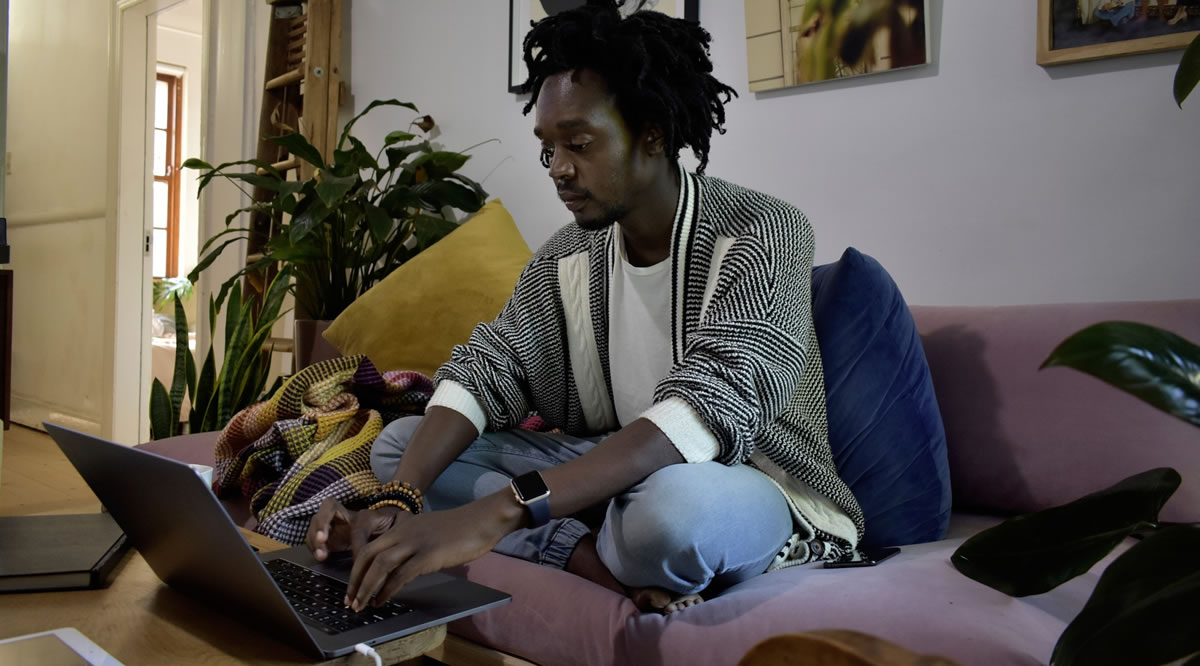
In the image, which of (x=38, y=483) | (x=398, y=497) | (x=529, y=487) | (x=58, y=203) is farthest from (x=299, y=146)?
(x=58, y=203)

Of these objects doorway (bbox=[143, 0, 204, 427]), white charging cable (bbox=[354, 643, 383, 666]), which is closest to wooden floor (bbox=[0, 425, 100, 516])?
white charging cable (bbox=[354, 643, 383, 666])

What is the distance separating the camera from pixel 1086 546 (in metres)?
0.66

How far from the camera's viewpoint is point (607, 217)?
146 centimetres

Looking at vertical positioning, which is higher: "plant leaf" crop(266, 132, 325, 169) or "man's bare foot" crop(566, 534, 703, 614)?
"plant leaf" crop(266, 132, 325, 169)

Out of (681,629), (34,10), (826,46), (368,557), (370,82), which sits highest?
(34,10)

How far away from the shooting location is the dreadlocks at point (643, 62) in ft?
4.73

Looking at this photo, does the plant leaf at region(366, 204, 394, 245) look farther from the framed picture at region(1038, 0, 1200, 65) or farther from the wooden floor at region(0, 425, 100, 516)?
the framed picture at region(1038, 0, 1200, 65)

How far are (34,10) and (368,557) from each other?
585 cm

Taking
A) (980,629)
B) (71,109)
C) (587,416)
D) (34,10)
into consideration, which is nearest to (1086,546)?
(980,629)

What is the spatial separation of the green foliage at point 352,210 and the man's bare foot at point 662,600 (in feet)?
5.53

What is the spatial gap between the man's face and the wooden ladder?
6.24 ft

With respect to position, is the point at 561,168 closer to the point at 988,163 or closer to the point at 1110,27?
the point at 988,163

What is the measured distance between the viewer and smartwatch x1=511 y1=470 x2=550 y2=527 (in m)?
1.07

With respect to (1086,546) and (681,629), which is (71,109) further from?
(1086,546)
